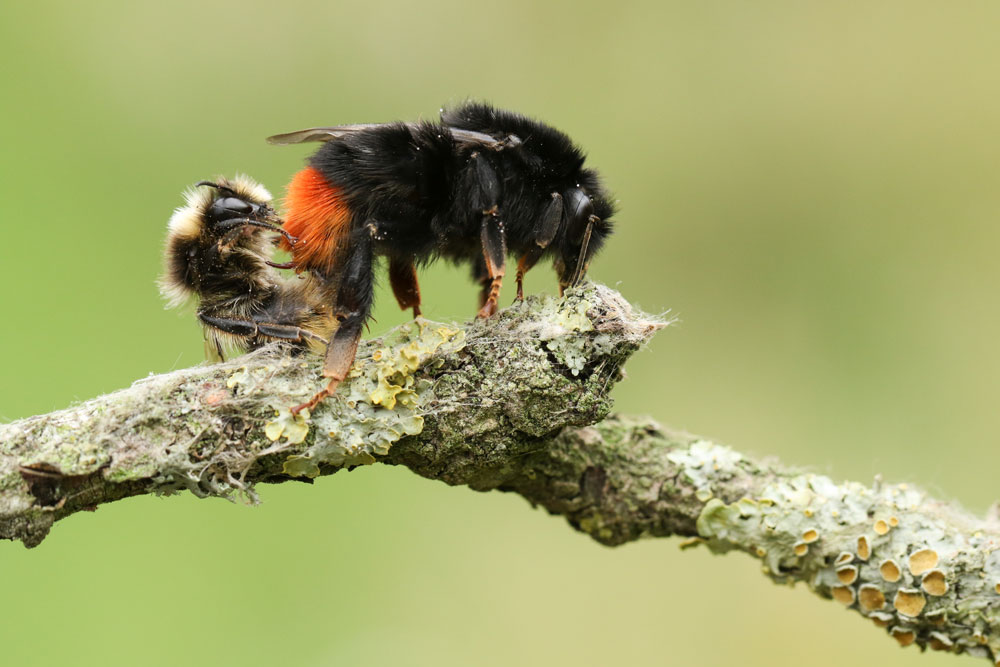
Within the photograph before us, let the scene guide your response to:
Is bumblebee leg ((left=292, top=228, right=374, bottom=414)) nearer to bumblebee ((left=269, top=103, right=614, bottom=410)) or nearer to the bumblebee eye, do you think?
bumblebee ((left=269, top=103, right=614, bottom=410))

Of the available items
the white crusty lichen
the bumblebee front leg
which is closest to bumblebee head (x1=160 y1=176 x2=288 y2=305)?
the bumblebee front leg

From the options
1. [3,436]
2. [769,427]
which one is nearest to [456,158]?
[3,436]

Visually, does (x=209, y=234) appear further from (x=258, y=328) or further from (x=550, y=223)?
(x=550, y=223)

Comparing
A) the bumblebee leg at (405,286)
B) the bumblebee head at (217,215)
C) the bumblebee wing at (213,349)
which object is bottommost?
the bumblebee wing at (213,349)

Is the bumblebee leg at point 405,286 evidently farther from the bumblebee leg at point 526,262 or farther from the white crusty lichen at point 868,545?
the white crusty lichen at point 868,545

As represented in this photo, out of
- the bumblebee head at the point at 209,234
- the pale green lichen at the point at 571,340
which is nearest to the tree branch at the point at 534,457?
the pale green lichen at the point at 571,340

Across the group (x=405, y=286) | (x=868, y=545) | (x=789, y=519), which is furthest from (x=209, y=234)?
(x=868, y=545)
